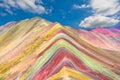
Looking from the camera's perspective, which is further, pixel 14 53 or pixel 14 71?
pixel 14 53

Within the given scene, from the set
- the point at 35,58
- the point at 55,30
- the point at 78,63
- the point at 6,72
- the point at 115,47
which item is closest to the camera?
the point at 78,63

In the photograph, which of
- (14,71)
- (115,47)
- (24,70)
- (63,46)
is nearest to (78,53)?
(63,46)

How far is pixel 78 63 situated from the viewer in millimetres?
45844

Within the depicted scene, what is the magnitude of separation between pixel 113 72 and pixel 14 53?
120ft

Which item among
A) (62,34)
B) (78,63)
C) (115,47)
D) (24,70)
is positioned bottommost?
(24,70)

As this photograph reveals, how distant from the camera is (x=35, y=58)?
5462cm

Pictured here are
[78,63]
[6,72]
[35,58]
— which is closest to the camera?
[78,63]

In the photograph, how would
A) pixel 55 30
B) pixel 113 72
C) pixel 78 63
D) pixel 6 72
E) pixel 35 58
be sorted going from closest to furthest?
1. pixel 78 63
2. pixel 113 72
3. pixel 35 58
4. pixel 6 72
5. pixel 55 30

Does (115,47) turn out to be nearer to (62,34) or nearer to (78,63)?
(62,34)

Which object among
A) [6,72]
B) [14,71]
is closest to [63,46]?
[14,71]

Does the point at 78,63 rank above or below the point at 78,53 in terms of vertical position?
below

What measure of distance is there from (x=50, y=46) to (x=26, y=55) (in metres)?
10.4

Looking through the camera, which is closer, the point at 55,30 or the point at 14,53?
the point at 55,30

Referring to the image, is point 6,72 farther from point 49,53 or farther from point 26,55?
point 49,53
